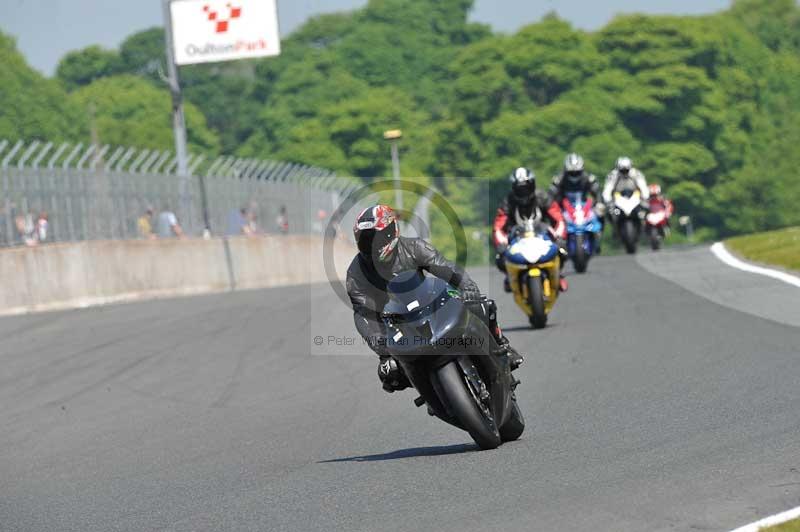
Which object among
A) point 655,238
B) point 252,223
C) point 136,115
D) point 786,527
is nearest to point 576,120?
point 136,115

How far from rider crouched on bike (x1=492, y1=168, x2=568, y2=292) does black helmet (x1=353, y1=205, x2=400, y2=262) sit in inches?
315

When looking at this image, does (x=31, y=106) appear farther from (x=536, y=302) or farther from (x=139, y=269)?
(x=536, y=302)

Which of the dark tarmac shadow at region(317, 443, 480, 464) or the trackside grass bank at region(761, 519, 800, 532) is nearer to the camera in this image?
the trackside grass bank at region(761, 519, 800, 532)

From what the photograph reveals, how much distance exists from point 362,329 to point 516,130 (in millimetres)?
69210

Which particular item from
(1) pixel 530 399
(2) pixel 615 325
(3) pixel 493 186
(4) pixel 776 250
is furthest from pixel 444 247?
(1) pixel 530 399

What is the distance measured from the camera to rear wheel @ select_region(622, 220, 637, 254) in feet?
89.8

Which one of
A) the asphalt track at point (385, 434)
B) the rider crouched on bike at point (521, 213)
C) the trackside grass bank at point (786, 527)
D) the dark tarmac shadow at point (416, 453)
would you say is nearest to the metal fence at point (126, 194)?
the asphalt track at point (385, 434)

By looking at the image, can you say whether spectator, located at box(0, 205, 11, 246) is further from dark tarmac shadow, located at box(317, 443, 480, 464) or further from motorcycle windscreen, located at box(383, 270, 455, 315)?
motorcycle windscreen, located at box(383, 270, 455, 315)

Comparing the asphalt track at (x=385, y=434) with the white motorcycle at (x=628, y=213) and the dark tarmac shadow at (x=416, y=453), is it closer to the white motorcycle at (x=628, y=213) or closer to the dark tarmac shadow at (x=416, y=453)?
the dark tarmac shadow at (x=416, y=453)

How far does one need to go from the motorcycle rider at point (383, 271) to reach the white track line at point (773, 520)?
2649 mm

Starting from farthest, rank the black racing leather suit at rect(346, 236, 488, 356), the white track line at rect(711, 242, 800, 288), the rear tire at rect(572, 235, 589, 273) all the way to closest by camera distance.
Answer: the rear tire at rect(572, 235, 589, 273), the white track line at rect(711, 242, 800, 288), the black racing leather suit at rect(346, 236, 488, 356)

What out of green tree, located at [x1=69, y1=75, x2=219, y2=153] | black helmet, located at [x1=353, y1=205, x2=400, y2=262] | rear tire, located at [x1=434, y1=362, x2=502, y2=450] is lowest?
rear tire, located at [x1=434, y1=362, x2=502, y2=450]

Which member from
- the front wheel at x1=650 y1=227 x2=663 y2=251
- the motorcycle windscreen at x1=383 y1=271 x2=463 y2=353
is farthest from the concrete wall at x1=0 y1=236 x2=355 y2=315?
the motorcycle windscreen at x1=383 y1=271 x2=463 y2=353

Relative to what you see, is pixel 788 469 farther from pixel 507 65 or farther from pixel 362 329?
pixel 507 65
